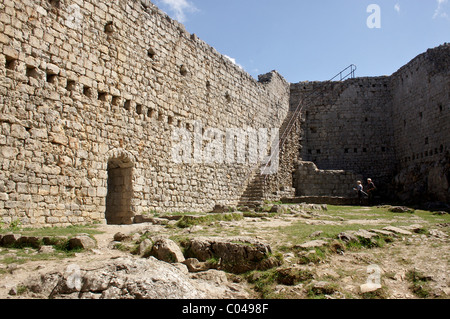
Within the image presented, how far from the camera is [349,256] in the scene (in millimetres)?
5742

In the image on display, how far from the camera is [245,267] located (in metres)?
5.41

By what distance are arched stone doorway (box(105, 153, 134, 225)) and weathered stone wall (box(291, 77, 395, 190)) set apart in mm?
15184

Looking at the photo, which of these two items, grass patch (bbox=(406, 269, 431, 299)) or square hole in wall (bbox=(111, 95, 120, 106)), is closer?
grass patch (bbox=(406, 269, 431, 299))

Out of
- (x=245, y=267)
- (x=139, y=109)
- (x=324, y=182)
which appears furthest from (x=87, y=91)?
(x=324, y=182)

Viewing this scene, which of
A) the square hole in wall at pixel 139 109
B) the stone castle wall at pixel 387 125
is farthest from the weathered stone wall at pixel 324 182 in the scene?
the square hole in wall at pixel 139 109

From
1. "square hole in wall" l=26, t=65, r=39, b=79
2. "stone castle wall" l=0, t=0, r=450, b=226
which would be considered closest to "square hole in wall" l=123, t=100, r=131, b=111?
"stone castle wall" l=0, t=0, r=450, b=226

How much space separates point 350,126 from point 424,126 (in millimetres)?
4941

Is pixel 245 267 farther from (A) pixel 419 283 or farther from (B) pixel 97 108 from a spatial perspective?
(B) pixel 97 108

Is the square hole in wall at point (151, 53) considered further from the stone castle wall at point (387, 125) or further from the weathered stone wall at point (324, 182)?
the stone castle wall at point (387, 125)

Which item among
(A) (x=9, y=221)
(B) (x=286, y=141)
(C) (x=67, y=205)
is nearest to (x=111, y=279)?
(A) (x=9, y=221)

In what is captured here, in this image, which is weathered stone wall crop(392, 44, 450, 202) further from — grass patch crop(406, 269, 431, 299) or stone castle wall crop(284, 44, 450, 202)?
grass patch crop(406, 269, 431, 299)

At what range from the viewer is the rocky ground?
4184mm

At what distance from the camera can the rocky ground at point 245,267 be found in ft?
13.7

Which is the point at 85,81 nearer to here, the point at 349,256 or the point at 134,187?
the point at 134,187
